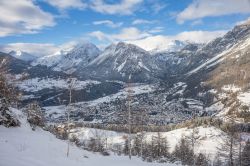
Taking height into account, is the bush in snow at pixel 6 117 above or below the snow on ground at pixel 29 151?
above

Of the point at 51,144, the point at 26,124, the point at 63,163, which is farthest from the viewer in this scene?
the point at 26,124

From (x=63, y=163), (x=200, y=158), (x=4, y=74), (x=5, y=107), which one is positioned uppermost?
(x=4, y=74)

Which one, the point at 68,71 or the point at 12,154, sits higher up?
the point at 68,71

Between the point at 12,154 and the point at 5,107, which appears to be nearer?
the point at 12,154

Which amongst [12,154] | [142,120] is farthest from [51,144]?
[142,120]

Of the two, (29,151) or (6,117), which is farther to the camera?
(6,117)

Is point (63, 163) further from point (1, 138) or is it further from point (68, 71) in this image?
point (68, 71)

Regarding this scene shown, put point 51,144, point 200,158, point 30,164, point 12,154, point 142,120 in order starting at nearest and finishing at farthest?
point 30,164 < point 12,154 < point 51,144 < point 142,120 < point 200,158

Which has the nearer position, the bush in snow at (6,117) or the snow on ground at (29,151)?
the snow on ground at (29,151)

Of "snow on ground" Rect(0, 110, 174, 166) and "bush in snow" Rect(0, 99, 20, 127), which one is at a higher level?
"bush in snow" Rect(0, 99, 20, 127)

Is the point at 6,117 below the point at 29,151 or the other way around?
the other way around

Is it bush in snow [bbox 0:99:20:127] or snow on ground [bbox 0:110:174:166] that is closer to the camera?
→ snow on ground [bbox 0:110:174:166]
